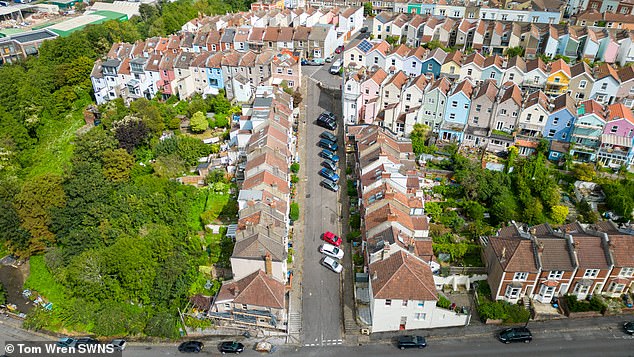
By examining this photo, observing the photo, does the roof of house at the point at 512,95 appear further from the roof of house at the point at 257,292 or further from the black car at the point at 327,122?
the roof of house at the point at 257,292

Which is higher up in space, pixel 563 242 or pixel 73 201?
pixel 563 242

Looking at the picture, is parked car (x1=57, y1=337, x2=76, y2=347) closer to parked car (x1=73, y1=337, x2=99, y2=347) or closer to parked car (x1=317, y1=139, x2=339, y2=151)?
parked car (x1=73, y1=337, x2=99, y2=347)

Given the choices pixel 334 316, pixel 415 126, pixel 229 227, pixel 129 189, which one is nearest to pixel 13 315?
pixel 129 189

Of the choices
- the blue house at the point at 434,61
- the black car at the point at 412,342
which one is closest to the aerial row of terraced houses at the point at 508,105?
the blue house at the point at 434,61

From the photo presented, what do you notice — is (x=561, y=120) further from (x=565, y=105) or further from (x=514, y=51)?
(x=514, y=51)

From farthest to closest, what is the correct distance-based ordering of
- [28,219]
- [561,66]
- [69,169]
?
[561,66]
[69,169]
[28,219]

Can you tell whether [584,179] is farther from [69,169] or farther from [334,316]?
[69,169]

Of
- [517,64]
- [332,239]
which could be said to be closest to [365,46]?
[517,64]
